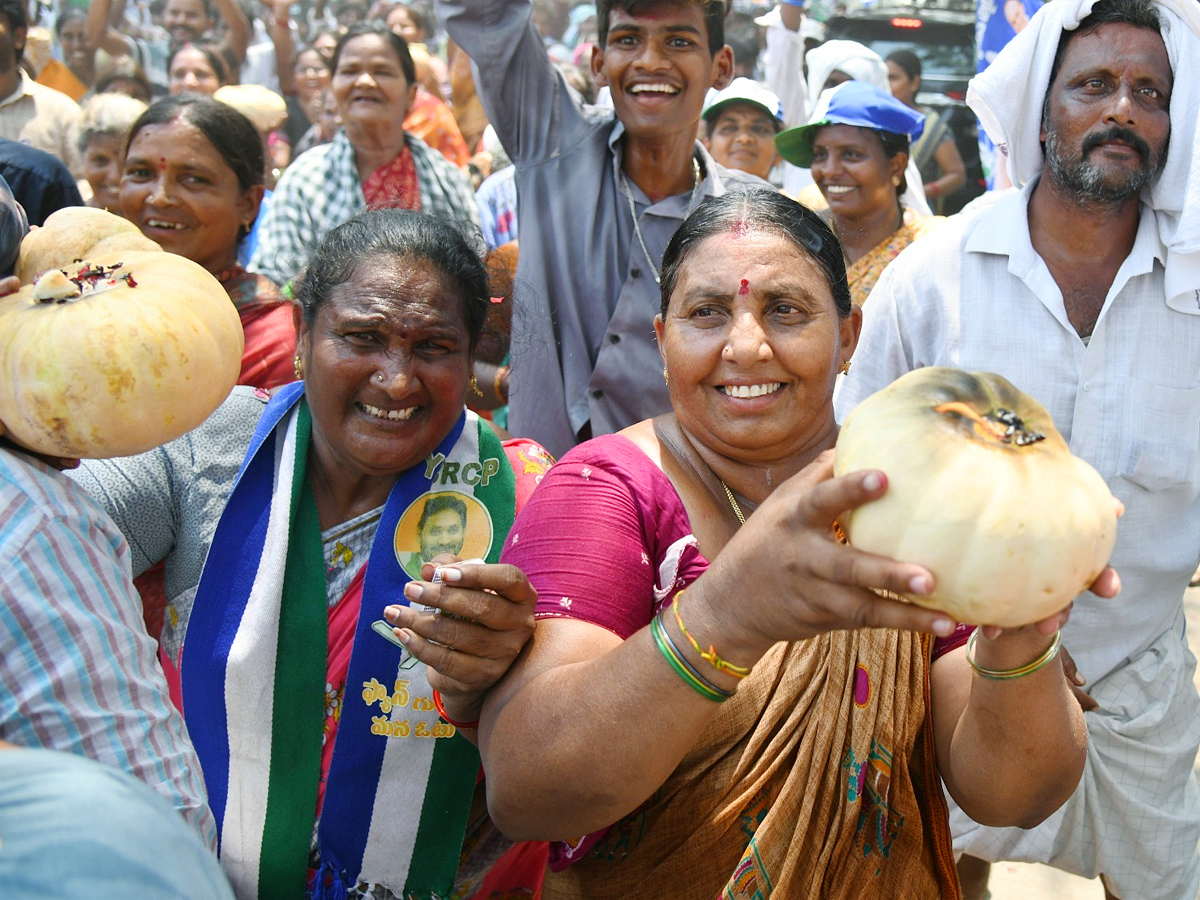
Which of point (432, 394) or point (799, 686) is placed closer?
point (799, 686)

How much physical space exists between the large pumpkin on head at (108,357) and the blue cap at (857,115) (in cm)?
372

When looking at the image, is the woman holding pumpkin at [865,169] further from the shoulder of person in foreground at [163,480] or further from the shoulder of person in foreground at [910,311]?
the shoulder of person in foreground at [163,480]

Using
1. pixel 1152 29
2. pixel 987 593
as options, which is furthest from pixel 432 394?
pixel 1152 29

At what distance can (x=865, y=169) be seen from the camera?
468 cm

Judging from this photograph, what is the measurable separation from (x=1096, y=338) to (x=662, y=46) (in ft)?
5.07

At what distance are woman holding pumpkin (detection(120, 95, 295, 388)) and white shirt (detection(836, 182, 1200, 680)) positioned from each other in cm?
193

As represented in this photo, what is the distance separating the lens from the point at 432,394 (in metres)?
2.16

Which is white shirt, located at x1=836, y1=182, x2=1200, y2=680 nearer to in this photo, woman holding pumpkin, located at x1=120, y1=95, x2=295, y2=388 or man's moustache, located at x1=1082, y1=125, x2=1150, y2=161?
man's moustache, located at x1=1082, y1=125, x2=1150, y2=161

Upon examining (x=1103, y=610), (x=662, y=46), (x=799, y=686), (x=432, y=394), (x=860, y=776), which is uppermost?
(x=662, y=46)

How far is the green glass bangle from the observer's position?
4.65 ft

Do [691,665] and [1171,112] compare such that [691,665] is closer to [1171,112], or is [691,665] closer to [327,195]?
[1171,112]

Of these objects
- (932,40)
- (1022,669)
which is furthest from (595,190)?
(932,40)

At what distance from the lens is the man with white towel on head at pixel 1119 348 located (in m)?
2.87

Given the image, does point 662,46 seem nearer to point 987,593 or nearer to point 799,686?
point 799,686
